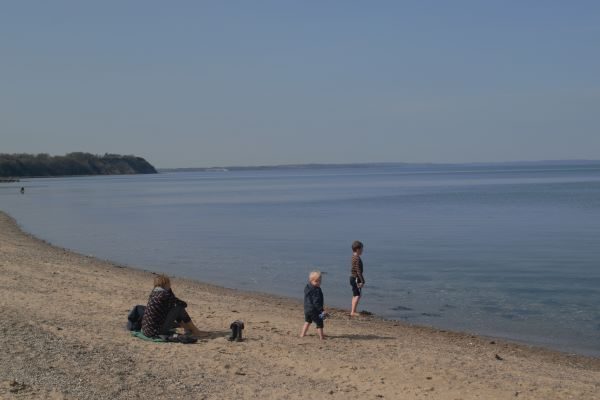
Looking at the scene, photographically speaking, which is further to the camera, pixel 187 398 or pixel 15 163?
pixel 15 163

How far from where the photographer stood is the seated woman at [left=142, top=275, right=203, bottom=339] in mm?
9938

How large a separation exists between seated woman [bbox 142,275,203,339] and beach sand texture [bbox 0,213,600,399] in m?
0.36

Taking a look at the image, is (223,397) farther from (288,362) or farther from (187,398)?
(288,362)

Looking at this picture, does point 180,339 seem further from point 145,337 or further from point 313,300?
point 313,300

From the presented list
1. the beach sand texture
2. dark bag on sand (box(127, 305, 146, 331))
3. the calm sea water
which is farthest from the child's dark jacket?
the calm sea water

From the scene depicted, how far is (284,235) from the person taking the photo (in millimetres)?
33062

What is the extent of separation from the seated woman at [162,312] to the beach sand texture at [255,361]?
0.36 m

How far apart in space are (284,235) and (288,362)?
78.3 feet

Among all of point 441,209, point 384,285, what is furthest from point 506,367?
point 441,209

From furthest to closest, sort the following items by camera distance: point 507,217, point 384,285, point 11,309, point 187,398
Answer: point 507,217 → point 384,285 → point 11,309 → point 187,398

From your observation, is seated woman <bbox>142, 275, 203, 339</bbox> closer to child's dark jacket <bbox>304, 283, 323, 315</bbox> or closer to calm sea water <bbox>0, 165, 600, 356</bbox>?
child's dark jacket <bbox>304, 283, 323, 315</bbox>

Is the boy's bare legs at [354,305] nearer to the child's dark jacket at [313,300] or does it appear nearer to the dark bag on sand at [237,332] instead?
the child's dark jacket at [313,300]

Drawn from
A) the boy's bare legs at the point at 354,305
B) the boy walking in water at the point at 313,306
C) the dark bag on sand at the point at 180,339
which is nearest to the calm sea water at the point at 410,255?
the boy's bare legs at the point at 354,305

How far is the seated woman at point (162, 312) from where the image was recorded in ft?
32.6
